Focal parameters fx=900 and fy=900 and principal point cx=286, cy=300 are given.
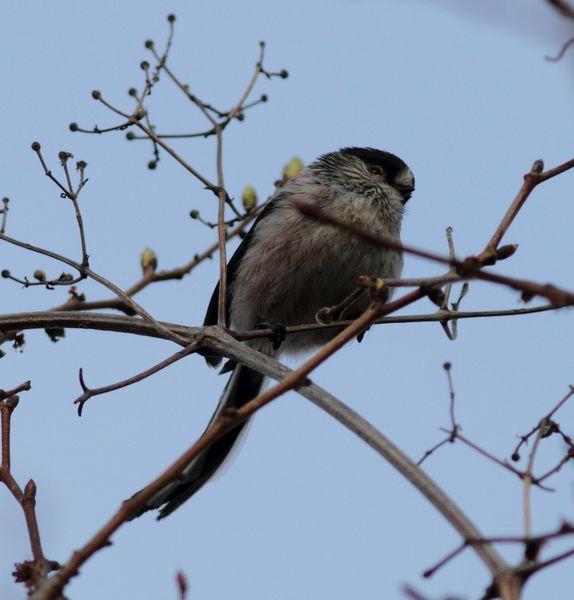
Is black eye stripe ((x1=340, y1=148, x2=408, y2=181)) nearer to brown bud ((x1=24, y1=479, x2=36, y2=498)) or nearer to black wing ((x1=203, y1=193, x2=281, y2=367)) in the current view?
black wing ((x1=203, y1=193, x2=281, y2=367))

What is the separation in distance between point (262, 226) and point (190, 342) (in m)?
2.44

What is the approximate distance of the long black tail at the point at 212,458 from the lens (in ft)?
10.9

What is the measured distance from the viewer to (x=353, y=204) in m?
5.16

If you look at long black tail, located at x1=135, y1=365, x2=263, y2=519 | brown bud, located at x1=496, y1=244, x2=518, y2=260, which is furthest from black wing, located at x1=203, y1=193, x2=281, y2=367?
brown bud, located at x1=496, y1=244, x2=518, y2=260

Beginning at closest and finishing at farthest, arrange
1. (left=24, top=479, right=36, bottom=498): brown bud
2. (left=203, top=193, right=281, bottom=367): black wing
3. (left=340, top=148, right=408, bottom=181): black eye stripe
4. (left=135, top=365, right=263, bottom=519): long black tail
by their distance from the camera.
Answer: (left=24, top=479, right=36, bottom=498): brown bud < (left=135, top=365, right=263, bottom=519): long black tail < (left=203, top=193, right=281, bottom=367): black wing < (left=340, top=148, right=408, bottom=181): black eye stripe

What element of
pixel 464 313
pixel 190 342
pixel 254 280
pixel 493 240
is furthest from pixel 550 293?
pixel 254 280

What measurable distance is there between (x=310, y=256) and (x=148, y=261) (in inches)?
41.3

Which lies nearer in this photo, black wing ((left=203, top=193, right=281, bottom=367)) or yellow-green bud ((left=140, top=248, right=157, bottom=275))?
yellow-green bud ((left=140, top=248, right=157, bottom=275))

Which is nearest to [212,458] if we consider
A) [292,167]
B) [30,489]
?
[292,167]

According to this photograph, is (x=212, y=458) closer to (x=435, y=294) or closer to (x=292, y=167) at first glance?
(x=292, y=167)

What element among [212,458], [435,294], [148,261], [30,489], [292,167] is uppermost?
[292,167]

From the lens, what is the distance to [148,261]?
162 inches

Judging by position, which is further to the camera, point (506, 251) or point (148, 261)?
point (148, 261)

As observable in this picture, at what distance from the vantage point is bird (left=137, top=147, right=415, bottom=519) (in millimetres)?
4828
